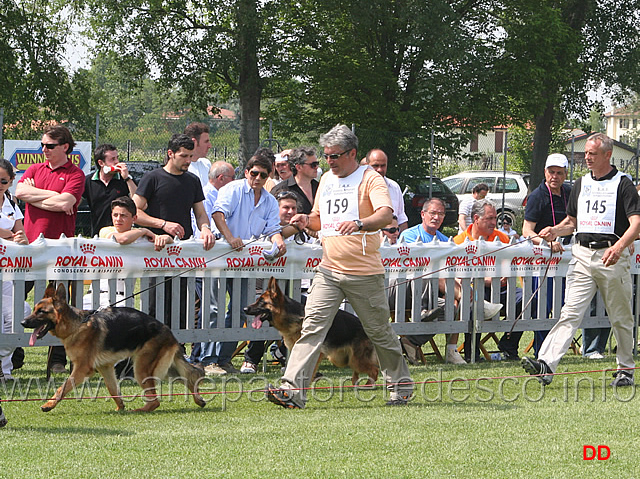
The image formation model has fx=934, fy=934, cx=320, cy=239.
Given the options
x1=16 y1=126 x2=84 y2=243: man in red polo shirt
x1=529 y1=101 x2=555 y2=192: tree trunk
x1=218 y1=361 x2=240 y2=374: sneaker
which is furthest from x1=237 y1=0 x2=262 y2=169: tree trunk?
x1=16 y1=126 x2=84 y2=243: man in red polo shirt

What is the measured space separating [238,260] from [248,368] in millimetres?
1035

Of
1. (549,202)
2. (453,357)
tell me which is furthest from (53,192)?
(549,202)

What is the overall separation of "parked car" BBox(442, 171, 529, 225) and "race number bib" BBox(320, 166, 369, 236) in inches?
804

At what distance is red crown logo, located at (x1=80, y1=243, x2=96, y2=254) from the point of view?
7949 millimetres

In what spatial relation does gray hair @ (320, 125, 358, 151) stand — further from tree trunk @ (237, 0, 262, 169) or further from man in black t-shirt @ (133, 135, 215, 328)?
tree trunk @ (237, 0, 262, 169)

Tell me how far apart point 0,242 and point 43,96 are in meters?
22.9

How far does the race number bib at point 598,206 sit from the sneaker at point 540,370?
48.7 inches

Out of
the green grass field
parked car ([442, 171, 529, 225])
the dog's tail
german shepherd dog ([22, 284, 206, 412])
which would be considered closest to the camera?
the green grass field

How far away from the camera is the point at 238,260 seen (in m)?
8.61

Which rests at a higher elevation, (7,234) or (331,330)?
(7,234)

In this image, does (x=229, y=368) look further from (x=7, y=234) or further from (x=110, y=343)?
(x=7, y=234)

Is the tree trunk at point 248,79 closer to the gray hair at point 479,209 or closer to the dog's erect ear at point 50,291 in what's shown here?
the gray hair at point 479,209

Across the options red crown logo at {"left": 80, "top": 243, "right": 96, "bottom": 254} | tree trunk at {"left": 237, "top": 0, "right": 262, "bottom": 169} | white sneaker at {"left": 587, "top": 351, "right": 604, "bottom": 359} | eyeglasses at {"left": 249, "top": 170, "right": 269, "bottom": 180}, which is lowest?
white sneaker at {"left": 587, "top": 351, "right": 604, "bottom": 359}

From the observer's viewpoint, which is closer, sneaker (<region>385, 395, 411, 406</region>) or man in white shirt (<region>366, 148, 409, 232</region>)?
sneaker (<region>385, 395, 411, 406</region>)
